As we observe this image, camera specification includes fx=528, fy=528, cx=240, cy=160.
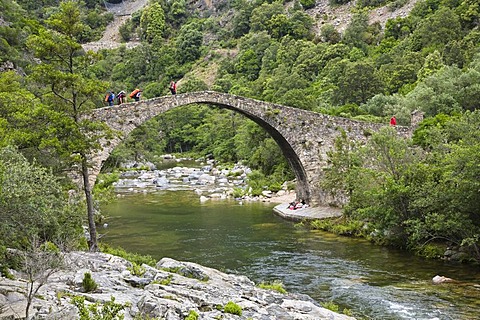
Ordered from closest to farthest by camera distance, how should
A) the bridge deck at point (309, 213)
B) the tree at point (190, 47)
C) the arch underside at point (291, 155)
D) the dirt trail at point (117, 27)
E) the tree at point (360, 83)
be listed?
the bridge deck at point (309, 213), the arch underside at point (291, 155), the tree at point (360, 83), the tree at point (190, 47), the dirt trail at point (117, 27)

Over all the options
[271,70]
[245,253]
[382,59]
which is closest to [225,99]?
[245,253]

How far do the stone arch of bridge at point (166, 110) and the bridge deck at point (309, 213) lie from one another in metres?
1.49

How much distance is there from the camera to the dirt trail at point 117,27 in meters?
118


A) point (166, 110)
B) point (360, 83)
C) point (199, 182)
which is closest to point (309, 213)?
point (166, 110)

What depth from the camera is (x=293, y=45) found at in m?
72.7

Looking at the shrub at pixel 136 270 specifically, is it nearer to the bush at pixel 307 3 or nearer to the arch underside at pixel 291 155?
the arch underside at pixel 291 155

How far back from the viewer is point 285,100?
40125 mm

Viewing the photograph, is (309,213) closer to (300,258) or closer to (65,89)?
(300,258)

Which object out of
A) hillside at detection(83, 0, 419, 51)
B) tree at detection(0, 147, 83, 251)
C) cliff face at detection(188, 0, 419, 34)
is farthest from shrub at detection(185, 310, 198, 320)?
cliff face at detection(188, 0, 419, 34)

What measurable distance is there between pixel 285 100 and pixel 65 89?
26616 millimetres

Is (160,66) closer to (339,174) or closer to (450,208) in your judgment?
(339,174)

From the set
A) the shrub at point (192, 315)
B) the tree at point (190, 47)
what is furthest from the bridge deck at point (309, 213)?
the tree at point (190, 47)

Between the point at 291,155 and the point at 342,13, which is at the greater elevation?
the point at 342,13

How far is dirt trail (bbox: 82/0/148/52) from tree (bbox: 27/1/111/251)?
103 m
